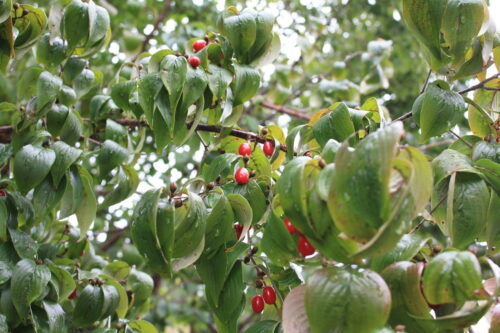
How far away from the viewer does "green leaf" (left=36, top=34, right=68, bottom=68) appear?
170cm

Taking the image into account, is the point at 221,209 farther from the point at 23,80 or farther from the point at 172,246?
the point at 23,80

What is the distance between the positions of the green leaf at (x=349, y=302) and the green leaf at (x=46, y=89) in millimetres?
1067

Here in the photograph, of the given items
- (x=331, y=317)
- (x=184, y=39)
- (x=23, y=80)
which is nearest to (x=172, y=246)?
(x=331, y=317)

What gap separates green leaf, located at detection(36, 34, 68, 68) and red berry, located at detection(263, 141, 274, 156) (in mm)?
696

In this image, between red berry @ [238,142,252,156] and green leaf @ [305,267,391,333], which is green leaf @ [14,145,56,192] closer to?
red berry @ [238,142,252,156]

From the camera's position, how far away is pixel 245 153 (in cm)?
144

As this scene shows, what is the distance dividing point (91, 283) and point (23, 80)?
662 millimetres

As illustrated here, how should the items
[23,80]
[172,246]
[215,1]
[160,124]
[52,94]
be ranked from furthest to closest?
[215,1] → [23,80] → [52,94] → [160,124] → [172,246]

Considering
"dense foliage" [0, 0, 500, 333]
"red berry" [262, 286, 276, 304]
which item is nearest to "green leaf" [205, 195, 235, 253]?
"dense foliage" [0, 0, 500, 333]

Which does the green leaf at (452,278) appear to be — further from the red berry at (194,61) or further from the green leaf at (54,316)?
the green leaf at (54,316)

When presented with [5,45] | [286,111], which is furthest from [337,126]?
[286,111]

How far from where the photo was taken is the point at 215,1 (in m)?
3.87

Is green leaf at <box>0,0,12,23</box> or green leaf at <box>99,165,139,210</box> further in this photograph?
green leaf at <box>99,165,139,210</box>

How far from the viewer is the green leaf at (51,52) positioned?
5.59 ft
